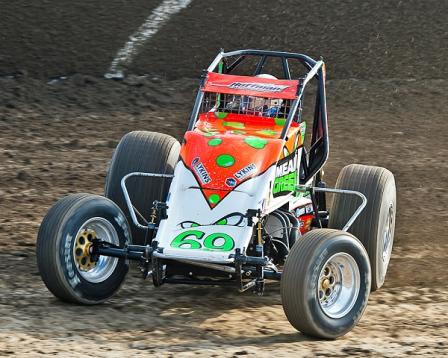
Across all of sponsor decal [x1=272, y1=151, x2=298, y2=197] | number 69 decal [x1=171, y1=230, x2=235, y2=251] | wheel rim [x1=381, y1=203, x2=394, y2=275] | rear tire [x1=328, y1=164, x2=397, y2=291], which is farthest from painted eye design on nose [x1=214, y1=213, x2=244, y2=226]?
wheel rim [x1=381, y1=203, x2=394, y2=275]

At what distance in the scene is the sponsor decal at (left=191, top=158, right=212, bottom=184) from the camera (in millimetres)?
7422

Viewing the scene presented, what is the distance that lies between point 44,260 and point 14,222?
8.08 ft

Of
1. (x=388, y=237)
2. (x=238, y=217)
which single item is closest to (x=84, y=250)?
(x=238, y=217)

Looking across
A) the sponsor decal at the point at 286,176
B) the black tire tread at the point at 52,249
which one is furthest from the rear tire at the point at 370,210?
the black tire tread at the point at 52,249

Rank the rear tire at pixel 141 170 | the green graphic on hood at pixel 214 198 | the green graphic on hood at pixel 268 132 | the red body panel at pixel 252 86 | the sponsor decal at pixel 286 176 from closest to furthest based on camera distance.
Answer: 1. the green graphic on hood at pixel 214 198
2. the sponsor decal at pixel 286 176
3. the green graphic on hood at pixel 268 132
4. the red body panel at pixel 252 86
5. the rear tire at pixel 141 170

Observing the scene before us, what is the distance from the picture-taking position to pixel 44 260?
7.04m

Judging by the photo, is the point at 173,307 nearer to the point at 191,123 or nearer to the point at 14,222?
the point at 191,123

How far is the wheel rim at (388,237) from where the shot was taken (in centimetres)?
820

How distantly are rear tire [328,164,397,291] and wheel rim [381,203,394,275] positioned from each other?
0.01m

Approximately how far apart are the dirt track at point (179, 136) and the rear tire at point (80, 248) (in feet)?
0.49

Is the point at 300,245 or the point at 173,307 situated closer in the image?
the point at 300,245

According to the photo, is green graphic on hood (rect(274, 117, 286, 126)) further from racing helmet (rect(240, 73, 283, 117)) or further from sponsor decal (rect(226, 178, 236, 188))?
sponsor decal (rect(226, 178, 236, 188))

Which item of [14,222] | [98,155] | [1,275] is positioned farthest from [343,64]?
[1,275]

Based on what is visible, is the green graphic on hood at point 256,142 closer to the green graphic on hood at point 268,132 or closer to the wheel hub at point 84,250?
the green graphic on hood at point 268,132
